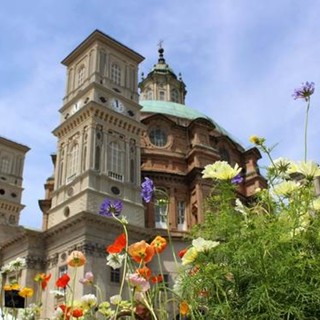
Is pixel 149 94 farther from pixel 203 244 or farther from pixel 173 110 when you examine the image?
pixel 203 244

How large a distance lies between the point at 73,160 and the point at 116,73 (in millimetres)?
8081

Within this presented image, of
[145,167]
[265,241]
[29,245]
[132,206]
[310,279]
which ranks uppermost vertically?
[145,167]

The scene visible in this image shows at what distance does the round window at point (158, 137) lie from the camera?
129 ft

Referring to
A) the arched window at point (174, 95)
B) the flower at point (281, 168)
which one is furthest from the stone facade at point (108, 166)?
the flower at point (281, 168)

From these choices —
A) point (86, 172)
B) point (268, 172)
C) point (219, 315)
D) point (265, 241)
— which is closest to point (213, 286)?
point (219, 315)

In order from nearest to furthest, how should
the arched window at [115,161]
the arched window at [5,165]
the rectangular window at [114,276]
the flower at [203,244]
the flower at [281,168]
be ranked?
the flower at [203,244] < the flower at [281,168] < the rectangular window at [114,276] < the arched window at [115,161] < the arched window at [5,165]

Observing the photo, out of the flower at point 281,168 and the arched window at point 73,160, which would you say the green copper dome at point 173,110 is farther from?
the flower at point 281,168

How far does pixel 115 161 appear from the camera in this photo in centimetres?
3117

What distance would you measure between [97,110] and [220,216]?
27556 mm

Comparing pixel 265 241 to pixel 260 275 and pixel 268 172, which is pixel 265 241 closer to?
pixel 260 275

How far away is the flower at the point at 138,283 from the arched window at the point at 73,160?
27.1m

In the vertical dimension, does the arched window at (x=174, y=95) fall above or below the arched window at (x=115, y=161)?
above

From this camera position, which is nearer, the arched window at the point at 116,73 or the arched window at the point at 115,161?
the arched window at the point at 115,161

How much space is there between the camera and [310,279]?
341cm
